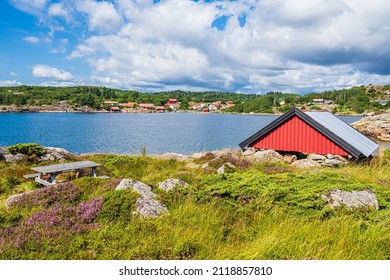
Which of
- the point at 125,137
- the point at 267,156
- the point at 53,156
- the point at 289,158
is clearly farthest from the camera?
the point at 125,137

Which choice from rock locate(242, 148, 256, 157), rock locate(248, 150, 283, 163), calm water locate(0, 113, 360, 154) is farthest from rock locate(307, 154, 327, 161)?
calm water locate(0, 113, 360, 154)

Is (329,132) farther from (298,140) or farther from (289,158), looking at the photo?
(289,158)

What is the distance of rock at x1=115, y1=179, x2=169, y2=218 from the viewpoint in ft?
18.8

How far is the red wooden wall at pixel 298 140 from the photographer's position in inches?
612

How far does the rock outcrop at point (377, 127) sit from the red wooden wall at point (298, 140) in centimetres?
5175

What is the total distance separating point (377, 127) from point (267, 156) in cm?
5759

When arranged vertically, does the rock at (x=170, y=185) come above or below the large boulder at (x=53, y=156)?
above

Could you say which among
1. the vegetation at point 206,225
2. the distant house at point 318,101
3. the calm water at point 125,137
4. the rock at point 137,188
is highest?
the distant house at point 318,101

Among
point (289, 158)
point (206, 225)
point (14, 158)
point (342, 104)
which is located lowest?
point (289, 158)

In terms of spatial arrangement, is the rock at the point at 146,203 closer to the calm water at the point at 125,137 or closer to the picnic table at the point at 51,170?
the picnic table at the point at 51,170

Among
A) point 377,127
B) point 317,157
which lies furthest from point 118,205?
point 377,127

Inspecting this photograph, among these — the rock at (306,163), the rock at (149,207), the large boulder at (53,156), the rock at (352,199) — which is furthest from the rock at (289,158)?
the large boulder at (53,156)

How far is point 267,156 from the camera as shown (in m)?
16.5
